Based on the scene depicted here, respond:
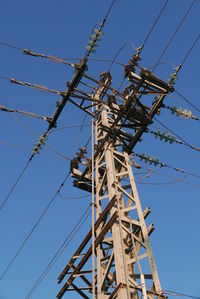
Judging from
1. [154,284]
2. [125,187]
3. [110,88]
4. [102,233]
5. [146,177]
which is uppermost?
[110,88]

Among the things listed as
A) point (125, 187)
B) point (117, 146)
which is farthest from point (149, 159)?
point (125, 187)

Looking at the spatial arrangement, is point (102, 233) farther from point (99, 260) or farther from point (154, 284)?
point (154, 284)

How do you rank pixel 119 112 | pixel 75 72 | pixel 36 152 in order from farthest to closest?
pixel 36 152 → pixel 75 72 → pixel 119 112

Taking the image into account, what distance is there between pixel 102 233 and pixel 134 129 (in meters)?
3.62

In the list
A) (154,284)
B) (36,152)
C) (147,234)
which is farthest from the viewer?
(36,152)

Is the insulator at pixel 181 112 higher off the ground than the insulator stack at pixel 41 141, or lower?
higher

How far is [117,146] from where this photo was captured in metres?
10.7

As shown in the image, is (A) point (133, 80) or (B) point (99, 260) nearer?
(B) point (99, 260)

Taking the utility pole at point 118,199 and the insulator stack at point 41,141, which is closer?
the utility pole at point 118,199

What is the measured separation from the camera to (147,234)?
8.07 m

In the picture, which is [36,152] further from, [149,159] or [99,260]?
[99,260]

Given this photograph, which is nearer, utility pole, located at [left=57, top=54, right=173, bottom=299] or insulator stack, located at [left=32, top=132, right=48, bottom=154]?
utility pole, located at [left=57, top=54, right=173, bottom=299]

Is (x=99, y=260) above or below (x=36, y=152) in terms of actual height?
below

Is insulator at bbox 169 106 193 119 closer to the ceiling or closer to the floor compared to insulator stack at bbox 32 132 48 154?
closer to the ceiling
